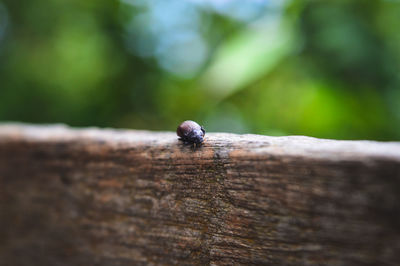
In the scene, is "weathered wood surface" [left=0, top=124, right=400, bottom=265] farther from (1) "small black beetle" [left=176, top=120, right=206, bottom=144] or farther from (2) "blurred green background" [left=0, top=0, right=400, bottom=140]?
(2) "blurred green background" [left=0, top=0, right=400, bottom=140]

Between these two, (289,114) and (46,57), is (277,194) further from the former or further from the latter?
(46,57)

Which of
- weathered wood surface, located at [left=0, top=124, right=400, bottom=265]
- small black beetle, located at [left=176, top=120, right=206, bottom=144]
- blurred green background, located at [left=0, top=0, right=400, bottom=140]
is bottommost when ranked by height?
weathered wood surface, located at [left=0, top=124, right=400, bottom=265]

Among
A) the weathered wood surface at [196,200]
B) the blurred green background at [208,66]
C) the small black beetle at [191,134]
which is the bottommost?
the weathered wood surface at [196,200]

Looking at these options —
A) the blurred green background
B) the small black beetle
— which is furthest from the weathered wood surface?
the blurred green background

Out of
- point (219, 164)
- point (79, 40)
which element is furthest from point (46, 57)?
point (219, 164)

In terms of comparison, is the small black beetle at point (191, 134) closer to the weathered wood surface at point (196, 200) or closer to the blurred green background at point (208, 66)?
the weathered wood surface at point (196, 200)

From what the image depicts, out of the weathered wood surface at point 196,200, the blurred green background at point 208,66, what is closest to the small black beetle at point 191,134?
the weathered wood surface at point 196,200
